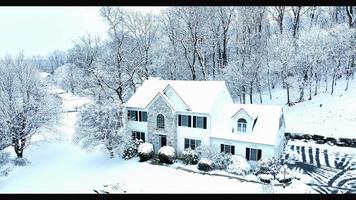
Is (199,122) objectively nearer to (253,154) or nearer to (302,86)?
(253,154)

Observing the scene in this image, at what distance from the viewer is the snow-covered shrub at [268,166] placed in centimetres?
2147

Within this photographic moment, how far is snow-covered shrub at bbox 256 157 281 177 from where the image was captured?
2147 centimetres

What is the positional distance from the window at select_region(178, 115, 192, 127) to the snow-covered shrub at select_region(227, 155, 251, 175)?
487 cm

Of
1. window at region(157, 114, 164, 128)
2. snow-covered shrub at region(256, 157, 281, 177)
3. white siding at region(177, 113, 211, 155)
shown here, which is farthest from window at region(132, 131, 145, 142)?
snow-covered shrub at region(256, 157, 281, 177)

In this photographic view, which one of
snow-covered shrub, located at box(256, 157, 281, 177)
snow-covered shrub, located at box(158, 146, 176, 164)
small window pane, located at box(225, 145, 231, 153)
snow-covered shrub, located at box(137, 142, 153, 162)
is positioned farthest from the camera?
snow-covered shrub, located at box(137, 142, 153, 162)

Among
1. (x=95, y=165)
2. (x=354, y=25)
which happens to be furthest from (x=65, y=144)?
(x=354, y=25)

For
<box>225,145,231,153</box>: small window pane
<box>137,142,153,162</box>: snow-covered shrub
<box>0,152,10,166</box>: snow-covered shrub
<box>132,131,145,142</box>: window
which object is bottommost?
<box>0,152,10,166</box>: snow-covered shrub

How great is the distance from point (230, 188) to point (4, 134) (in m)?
20.4

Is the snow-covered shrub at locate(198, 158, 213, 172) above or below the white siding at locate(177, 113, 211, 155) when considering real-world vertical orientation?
below

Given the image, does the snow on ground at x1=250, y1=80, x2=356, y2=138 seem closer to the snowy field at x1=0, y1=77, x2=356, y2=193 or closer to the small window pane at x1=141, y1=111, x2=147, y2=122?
the snowy field at x1=0, y1=77, x2=356, y2=193

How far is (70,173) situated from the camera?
81.4 feet

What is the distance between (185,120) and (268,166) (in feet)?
25.4

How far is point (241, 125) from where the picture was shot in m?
23.8
